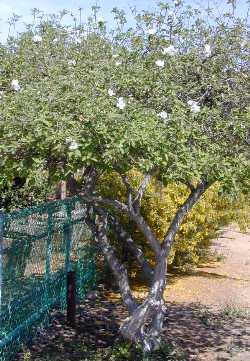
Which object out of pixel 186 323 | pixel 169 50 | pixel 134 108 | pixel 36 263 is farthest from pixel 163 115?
pixel 186 323

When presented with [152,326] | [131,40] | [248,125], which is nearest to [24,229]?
[152,326]

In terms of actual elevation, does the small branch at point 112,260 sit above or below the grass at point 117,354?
above

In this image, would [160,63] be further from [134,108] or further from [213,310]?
[213,310]

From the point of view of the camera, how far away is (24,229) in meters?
7.28

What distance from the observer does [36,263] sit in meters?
7.96

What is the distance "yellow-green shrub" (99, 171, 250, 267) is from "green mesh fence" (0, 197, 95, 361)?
0.92 m

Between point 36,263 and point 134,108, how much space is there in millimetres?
3212

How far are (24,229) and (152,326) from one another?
5.85 ft

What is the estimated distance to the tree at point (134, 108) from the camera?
509cm

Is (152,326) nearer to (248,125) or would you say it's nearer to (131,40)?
(248,125)

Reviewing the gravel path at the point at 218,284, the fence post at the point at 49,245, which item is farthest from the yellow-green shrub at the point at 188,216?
the fence post at the point at 49,245

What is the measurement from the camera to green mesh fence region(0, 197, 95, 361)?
22.6ft

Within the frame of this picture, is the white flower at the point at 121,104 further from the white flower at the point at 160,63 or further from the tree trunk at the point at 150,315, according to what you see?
the tree trunk at the point at 150,315

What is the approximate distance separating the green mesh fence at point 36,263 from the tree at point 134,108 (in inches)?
33.2
